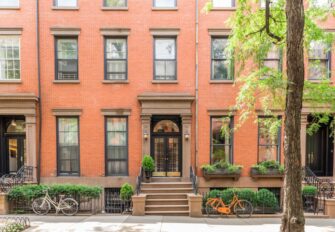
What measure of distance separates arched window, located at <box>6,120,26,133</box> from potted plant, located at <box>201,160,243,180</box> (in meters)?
9.61

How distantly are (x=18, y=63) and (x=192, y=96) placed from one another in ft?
29.3

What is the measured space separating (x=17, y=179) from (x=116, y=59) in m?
7.38

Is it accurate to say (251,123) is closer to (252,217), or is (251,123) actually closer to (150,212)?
(252,217)

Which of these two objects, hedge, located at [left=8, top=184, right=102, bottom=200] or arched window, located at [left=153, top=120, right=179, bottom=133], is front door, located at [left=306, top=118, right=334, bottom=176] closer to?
arched window, located at [left=153, top=120, right=179, bottom=133]

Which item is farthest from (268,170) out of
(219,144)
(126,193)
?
(126,193)

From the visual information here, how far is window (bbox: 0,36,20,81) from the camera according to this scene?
12859 millimetres

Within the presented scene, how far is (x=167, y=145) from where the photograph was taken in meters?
13.3

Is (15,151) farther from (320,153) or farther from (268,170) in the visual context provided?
(320,153)

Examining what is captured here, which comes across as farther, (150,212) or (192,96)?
(192,96)

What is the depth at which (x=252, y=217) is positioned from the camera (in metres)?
10.5

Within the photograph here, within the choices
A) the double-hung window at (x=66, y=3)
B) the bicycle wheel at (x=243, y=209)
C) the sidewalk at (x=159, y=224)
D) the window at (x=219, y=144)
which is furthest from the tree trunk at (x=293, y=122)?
the double-hung window at (x=66, y=3)

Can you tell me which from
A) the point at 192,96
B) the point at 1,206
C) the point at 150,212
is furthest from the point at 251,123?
the point at 1,206

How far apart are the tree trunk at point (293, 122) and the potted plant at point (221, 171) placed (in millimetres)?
6769

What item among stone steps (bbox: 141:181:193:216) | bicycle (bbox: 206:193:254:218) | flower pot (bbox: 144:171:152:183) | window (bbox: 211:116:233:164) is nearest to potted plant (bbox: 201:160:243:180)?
window (bbox: 211:116:233:164)
